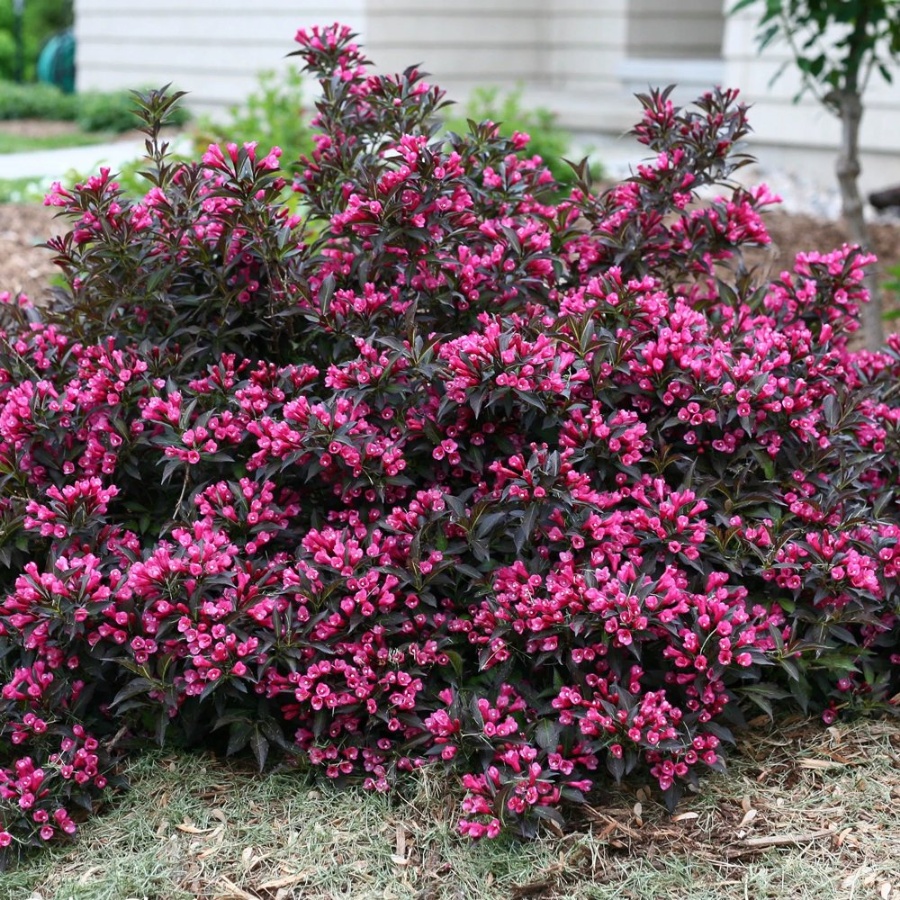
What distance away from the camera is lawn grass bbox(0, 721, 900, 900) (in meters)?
2.33

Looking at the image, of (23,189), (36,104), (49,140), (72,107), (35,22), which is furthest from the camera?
(35,22)

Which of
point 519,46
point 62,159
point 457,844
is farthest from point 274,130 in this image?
point 519,46

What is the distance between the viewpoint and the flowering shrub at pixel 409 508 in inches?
96.9

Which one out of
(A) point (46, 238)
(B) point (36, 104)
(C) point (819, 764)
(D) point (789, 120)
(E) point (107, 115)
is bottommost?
(C) point (819, 764)

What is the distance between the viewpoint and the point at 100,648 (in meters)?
2.57

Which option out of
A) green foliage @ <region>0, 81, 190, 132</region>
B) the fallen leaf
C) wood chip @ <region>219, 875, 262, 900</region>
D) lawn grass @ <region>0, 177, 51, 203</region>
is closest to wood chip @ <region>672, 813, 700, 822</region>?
the fallen leaf

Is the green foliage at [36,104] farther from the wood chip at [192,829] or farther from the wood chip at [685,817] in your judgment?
the wood chip at [685,817]

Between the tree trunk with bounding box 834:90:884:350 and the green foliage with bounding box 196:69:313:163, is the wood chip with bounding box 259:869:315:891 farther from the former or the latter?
the green foliage with bounding box 196:69:313:163

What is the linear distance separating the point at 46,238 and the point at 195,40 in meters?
8.02

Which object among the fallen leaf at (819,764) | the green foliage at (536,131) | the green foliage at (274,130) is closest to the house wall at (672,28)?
the green foliage at (536,131)

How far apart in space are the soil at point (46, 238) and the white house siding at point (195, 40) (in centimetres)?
544

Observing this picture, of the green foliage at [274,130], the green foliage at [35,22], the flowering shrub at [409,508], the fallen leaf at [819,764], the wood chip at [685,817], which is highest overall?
the green foliage at [35,22]

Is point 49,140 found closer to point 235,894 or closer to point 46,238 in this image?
point 46,238

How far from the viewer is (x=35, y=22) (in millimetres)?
26359
